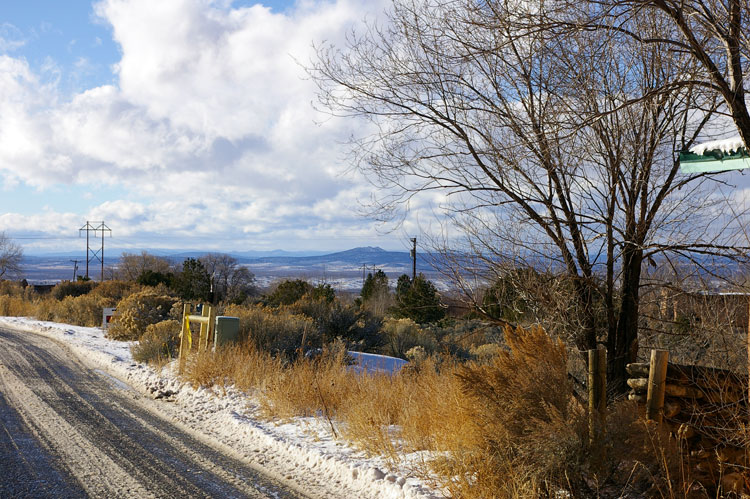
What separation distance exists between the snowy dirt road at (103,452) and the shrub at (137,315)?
716 cm

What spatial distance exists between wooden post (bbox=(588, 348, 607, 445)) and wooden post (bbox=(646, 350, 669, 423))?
0.46 metres

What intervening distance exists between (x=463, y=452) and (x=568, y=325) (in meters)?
2.57

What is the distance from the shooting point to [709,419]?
19.5ft

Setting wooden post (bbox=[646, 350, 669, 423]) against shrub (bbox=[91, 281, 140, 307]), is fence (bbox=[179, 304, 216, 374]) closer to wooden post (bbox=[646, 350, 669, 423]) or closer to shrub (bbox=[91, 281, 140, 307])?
wooden post (bbox=[646, 350, 669, 423])

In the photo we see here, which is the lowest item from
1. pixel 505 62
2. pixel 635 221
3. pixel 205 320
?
pixel 205 320

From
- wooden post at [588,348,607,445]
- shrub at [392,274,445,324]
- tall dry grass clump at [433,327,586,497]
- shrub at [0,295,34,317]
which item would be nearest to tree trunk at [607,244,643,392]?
tall dry grass clump at [433,327,586,497]

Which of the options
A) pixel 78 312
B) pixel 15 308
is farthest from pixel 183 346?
pixel 15 308

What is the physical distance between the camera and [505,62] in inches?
315

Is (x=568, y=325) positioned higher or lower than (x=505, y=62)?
lower

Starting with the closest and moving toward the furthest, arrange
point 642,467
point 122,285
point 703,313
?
point 642,467
point 703,313
point 122,285

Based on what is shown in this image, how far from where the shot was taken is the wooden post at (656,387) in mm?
5914

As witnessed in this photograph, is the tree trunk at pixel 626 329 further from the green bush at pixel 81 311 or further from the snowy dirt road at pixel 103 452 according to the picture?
the green bush at pixel 81 311

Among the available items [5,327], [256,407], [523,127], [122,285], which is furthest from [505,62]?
[122,285]

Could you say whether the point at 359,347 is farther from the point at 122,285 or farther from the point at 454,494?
the point at 122,285
